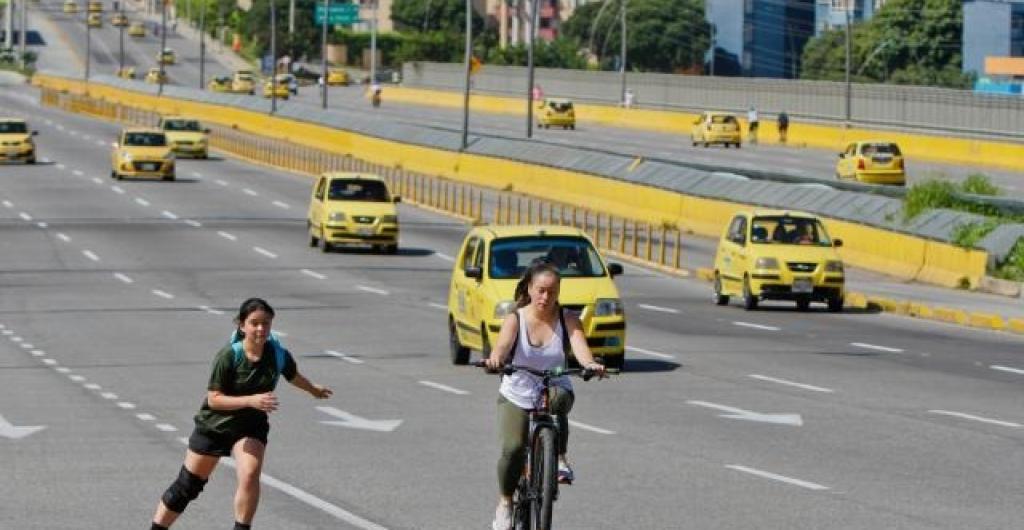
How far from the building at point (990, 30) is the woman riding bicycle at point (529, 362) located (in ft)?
544

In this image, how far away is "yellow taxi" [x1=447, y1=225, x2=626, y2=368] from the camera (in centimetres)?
2594

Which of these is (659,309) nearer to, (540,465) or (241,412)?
(540,465)

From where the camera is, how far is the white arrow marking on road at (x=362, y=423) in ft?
68.1

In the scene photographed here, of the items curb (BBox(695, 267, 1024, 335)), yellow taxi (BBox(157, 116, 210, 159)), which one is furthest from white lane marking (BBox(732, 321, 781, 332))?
yellow taxi (BBox(157, 116, 210, 159))

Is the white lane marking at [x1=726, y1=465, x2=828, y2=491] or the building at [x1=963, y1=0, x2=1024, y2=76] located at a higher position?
the building at [x1=963, y1=0, x2=1024, y2=76]

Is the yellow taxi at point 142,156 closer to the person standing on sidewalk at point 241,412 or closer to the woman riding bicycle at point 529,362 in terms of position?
the person standing on sidewalk at point 241,412

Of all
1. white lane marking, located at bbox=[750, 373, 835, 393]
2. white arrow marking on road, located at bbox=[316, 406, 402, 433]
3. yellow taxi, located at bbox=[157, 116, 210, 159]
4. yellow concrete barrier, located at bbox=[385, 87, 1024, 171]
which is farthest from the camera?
yellow taxi, located at bbox=[157, 116, 210, 159]

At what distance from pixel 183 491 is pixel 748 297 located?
1006 inches

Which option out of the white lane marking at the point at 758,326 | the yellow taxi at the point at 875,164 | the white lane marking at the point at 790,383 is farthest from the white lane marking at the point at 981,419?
the yellow taxi at the point at 875,164

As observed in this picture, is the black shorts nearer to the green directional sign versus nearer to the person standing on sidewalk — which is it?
the person standing on sidewalk

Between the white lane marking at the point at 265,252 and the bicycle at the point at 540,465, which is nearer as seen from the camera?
the bicycle at the point at 540,465

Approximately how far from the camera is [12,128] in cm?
8275

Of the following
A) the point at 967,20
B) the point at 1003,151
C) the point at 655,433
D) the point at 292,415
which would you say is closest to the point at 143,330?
the point at 292,415

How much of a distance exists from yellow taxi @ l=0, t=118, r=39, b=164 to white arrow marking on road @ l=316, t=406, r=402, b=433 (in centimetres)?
6114
